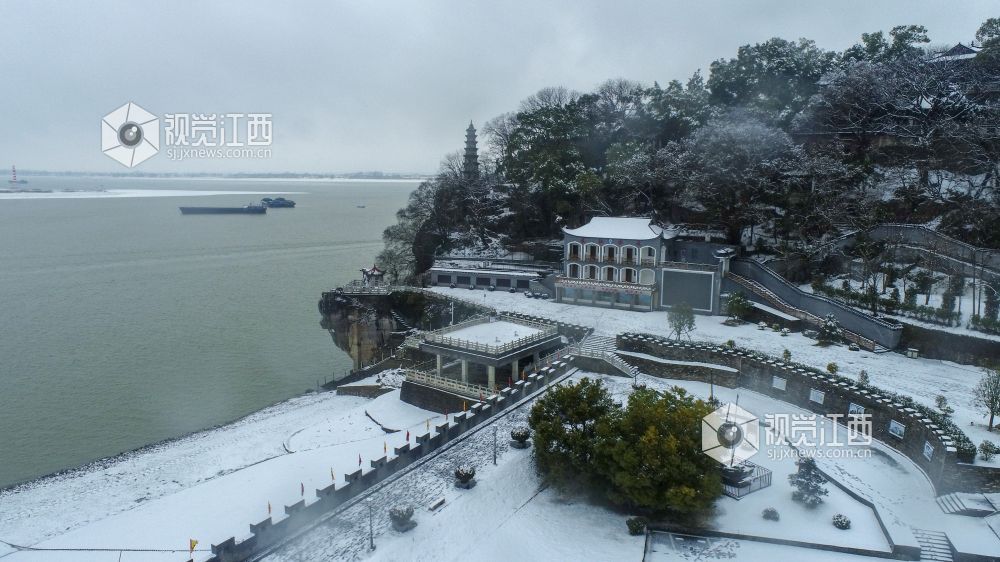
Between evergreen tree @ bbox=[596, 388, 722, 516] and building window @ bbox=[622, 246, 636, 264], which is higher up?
building window @ bbox=[622, 246, 636, 264]

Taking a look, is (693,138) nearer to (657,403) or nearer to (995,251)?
(995,251)

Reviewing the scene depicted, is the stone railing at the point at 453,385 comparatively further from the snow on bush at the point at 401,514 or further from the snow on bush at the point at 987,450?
the snow on bush at the point at 987,450

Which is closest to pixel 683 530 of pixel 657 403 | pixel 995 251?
pixel 657 403

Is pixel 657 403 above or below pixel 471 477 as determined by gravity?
above

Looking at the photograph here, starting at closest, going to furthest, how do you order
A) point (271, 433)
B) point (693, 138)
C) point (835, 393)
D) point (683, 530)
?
point (683, 530) < point (835, 393) < point (271, 433) < point (693, 138)

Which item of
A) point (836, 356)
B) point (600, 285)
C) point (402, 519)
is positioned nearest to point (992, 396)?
point (836, 356)

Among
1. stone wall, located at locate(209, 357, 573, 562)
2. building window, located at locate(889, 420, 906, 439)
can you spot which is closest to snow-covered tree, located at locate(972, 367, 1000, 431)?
building window, located at locate(889, 420, 906, 439)

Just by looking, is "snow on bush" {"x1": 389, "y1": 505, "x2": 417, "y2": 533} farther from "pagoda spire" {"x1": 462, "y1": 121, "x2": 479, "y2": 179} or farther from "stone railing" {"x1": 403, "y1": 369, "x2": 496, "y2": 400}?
"pagoda spire" {"x1": 462, "y1": 121, "x2": 479, "y2": 179}
